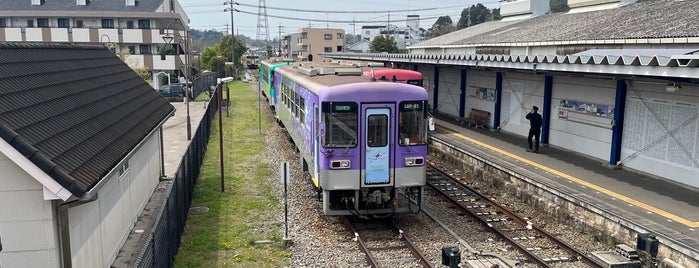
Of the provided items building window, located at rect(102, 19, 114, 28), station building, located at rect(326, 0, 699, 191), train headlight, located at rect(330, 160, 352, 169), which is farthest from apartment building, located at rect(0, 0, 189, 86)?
train headlight, located at rect(330, 160, 352, 169)

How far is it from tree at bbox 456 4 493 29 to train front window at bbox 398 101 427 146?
91.8 meters

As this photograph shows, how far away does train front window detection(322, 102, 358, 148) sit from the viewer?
9.89 meters

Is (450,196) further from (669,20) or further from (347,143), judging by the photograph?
(669,20)

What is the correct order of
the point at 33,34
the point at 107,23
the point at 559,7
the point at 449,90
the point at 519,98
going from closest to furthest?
the point at 519,98, the point at 449,90, the point at 33,34, the point at 107,23, the point at 559,7

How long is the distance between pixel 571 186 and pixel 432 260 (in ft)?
15.2

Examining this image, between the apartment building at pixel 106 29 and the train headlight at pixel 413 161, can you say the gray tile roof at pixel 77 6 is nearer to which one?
the apartment building at pixel 106 29

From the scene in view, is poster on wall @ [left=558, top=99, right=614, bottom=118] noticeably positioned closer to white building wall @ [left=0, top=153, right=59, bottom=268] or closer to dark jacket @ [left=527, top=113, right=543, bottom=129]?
dark jacket @ [left=527, top=113, right=543, bottom=129]

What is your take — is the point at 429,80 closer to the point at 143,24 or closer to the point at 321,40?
the point at 143,24

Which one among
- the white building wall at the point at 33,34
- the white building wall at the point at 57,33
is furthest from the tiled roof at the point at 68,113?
the white building wall at the point at 33,34

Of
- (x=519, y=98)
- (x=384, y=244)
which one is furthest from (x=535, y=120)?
(x=384, y=244)

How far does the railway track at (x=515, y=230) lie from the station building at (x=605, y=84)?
3631 millimetres

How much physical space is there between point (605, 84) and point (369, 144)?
7.60 metres

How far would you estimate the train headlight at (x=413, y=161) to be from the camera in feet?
33.7

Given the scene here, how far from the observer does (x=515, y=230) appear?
10.7 metres
